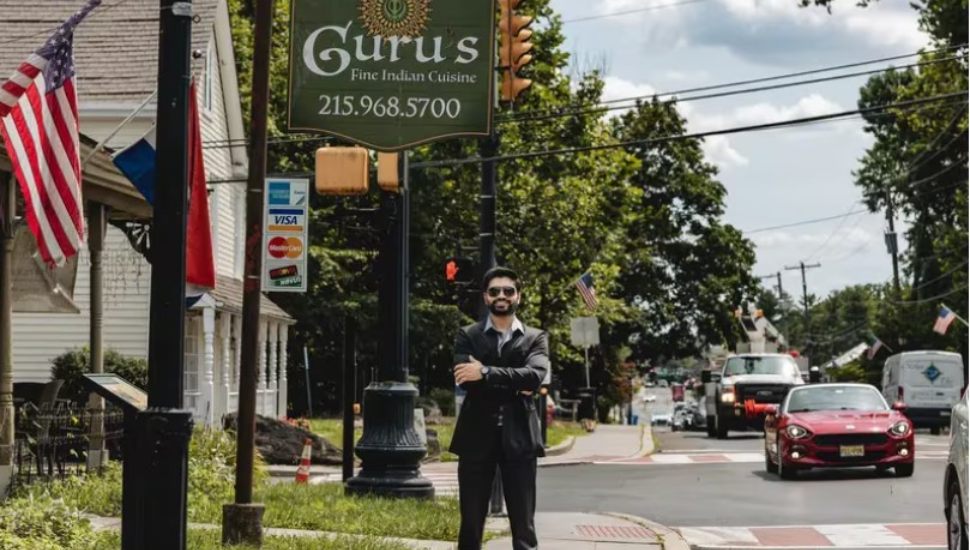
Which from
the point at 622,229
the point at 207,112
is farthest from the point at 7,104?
the point at 622,229

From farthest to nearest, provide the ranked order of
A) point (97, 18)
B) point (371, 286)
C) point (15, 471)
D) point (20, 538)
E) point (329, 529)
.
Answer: point (371, 286)
point (97, 18)
point (15, 471)
point (329, 529)
point (20, 538)

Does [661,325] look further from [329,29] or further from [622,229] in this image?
[329,29]

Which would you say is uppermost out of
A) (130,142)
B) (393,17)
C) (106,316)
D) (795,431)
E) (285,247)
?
(130,142)

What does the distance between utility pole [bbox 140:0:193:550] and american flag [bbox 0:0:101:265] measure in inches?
176

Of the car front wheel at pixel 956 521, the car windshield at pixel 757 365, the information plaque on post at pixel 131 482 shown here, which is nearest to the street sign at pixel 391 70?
the car front wheel at pixel 956 521

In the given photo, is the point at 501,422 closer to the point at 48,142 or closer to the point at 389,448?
the point at 48,142

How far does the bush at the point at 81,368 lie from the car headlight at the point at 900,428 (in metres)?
12.8

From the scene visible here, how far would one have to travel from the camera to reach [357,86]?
48.7 ft

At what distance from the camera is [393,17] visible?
48.9ft

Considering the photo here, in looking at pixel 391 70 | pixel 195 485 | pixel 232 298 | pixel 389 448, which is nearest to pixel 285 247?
pixel 391 70

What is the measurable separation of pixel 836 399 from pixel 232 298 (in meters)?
15.2

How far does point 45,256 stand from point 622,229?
4500 centimetres

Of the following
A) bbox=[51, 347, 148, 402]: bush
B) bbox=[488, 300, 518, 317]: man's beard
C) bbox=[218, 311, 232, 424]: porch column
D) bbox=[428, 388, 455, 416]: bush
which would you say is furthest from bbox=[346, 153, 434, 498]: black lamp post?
bbox=[428, 388, 455, 416]: bush

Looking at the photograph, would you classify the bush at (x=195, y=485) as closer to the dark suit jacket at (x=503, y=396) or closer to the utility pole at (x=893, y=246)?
the dark suit jacket at (x=503, y=396)
